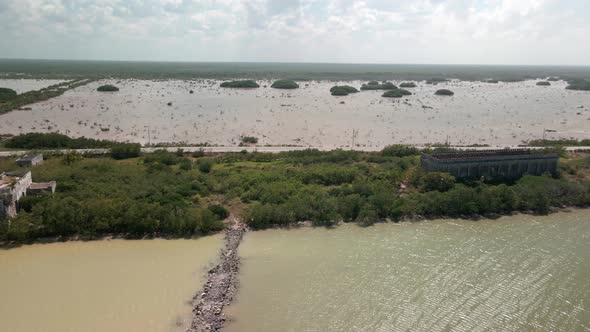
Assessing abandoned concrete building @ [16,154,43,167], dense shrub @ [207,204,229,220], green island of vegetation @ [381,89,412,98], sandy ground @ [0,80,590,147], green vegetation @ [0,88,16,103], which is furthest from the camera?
green island of vegetation @ [381,89,412,98]

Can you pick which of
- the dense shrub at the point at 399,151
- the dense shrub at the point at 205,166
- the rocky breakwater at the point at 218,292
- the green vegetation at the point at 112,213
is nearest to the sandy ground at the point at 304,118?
the dense shrub at the point at 399,151

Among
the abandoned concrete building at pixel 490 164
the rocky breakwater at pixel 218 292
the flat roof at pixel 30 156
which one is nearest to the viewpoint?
the rocky breakwater at pixel 218 292

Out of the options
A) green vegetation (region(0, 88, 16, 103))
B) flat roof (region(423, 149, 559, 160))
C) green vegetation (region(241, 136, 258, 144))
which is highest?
green vegetation (region(0, 88, 16, 103))

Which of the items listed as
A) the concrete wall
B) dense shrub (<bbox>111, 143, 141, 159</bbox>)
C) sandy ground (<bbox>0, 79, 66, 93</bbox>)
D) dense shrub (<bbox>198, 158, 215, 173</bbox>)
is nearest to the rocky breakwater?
dense shrub (<bbox>198, 158, 215, 173</bbox>)

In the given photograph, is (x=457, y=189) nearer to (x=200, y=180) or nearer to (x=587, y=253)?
(x=587, y=253)

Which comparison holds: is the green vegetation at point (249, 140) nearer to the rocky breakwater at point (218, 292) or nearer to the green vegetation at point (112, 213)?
the green vegetation at point (112, 213)

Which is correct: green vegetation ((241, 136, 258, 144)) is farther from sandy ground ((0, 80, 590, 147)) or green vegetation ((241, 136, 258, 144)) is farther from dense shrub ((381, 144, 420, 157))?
dense shrub ((381, 144, 420, 157))

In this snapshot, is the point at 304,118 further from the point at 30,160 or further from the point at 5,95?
the point at 5,95
